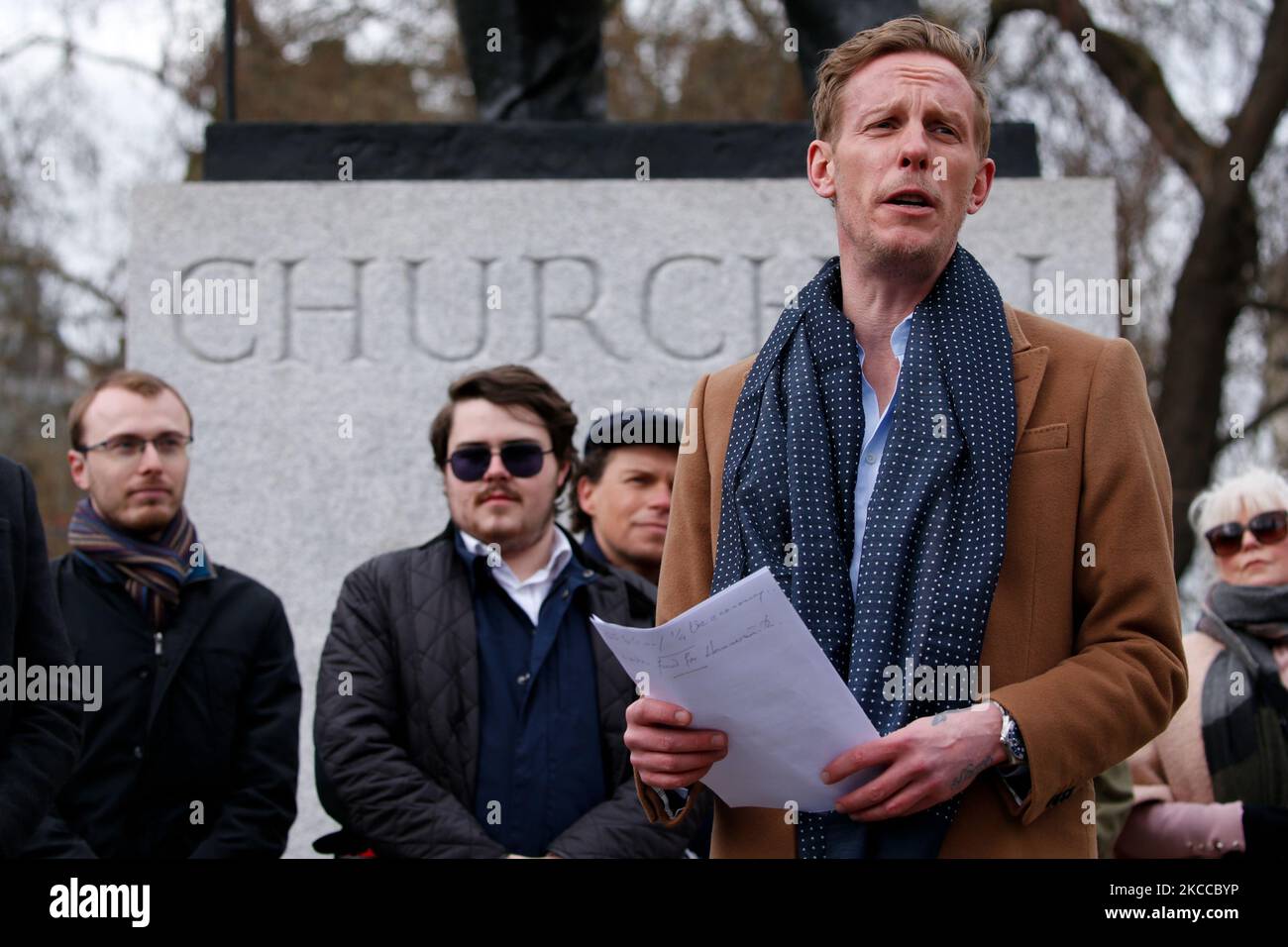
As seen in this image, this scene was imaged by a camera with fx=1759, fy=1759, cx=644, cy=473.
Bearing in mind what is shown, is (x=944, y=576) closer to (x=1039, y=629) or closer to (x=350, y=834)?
(x=1039, y=629)

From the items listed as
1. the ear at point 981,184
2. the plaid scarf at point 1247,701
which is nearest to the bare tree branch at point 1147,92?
the plaid scarf at point 1247,701

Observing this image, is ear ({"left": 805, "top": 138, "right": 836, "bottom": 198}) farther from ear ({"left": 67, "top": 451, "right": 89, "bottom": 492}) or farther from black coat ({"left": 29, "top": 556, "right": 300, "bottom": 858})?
ear ({"left": 67, "top": 451, "right": 89, "bottom": 492})

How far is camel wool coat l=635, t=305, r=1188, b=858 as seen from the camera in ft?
7.61

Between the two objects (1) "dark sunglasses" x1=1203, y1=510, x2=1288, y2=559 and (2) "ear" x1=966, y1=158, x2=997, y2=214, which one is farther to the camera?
(1) "dark sunglasses" x1=1203, y1=510, x2=1288, y2=559

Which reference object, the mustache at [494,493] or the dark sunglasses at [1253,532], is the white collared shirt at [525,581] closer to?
the mustache at [494,493]

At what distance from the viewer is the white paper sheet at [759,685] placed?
87.7 inches

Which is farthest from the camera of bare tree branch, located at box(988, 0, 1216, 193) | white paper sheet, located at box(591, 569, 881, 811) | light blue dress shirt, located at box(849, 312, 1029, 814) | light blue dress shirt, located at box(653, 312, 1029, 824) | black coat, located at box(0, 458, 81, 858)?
bare tree branch, located at box(988, 0, 1216, 193)

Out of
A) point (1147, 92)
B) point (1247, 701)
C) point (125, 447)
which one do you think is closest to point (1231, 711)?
point (1247, 701)

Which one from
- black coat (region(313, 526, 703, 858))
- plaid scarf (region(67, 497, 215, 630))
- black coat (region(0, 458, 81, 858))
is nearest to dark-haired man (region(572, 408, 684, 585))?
black coat (region(313, 526, 703, 858))

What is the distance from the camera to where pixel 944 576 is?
2344 millimetres

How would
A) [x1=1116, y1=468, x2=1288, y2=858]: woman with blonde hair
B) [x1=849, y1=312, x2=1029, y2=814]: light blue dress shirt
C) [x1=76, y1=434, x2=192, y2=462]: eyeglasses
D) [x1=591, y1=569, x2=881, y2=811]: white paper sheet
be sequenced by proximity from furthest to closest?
[x1=1116, y1=468, x2=1288, y2=858]: woman with blonde hair < [x1=76, y1=434, x2=192, y2=462]: eyeglasses < [x1=849, y1=312, x2=1029, y2=814]: light blue dress shirt < [x1=591, y1=569, x2=881, y2=811]: white paper sheet

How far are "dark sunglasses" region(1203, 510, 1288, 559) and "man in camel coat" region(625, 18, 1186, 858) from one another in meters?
2.11

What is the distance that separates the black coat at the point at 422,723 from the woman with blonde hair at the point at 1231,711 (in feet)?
4.38
